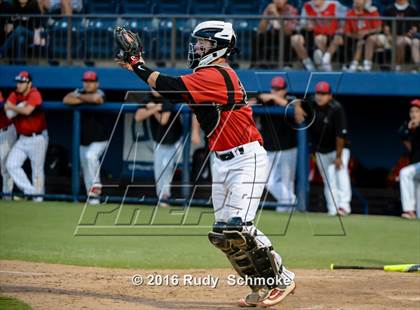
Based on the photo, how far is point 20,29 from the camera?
16.7 metres

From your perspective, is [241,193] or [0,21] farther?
[0,21]

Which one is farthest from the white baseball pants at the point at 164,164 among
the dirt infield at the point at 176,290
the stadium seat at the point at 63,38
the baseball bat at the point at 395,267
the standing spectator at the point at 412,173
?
the baseball bat at the point at 395,267

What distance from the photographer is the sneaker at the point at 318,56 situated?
15.5 m

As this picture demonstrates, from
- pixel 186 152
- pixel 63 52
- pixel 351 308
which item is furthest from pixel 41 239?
pixel 63 52

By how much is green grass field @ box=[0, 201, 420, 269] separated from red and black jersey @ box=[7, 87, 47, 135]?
120cm

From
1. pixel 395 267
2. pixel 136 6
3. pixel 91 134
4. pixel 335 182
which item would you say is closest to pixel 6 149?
pixel 91 134

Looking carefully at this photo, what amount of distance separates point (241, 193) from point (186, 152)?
7505 mm

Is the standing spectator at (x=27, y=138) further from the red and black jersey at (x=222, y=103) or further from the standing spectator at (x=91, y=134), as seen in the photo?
the red and black jersey at (x=222, y=103)

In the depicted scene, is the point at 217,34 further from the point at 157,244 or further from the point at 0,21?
the point at 0,21

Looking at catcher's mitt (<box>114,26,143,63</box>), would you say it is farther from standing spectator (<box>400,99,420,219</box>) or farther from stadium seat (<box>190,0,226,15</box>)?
stadium seat (<box>190,0,226,15</box>)

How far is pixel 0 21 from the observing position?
1692cm

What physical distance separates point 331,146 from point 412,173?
1287 millimetres

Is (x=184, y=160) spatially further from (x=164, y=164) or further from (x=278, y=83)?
(x=278, y=83)

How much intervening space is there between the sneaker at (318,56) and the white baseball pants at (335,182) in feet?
5.64
